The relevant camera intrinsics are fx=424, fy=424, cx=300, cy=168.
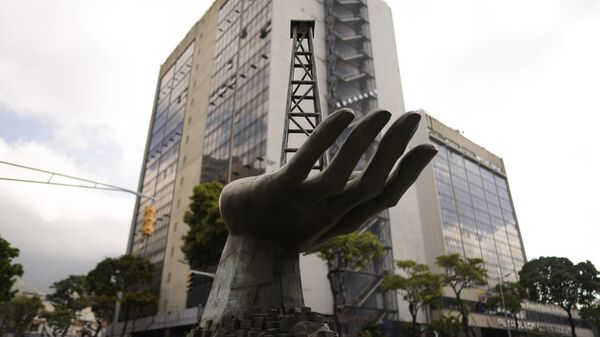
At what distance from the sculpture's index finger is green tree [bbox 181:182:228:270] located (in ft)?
70.0

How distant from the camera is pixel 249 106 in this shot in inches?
1714

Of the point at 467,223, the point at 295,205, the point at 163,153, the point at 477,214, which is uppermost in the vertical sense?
the point at 163,153

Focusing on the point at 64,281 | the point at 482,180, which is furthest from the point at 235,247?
the point at 482,180

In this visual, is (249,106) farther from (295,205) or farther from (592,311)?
(592,311)

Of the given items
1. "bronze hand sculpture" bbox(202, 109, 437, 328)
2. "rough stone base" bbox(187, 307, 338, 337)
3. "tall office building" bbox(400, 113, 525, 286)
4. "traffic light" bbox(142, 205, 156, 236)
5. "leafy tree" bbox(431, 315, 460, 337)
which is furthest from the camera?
"tall office building" bbox(400, 113, 525, 286)

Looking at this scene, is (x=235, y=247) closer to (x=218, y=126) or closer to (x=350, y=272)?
(x=350, y=272)

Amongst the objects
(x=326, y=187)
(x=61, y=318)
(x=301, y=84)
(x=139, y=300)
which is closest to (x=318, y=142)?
(x=326, y=187)

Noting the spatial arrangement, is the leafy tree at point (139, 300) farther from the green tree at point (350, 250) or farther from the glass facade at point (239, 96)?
the green tree at point (350, 250)

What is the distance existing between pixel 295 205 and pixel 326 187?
2.97 feet

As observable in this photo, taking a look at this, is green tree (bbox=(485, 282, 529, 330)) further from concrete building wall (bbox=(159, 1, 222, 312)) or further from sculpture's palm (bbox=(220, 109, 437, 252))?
sculpture's palm (bbox=(220, 109, 437, 252))

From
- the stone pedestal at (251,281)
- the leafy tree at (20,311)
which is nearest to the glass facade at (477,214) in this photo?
the stone pedestal at (251,281)

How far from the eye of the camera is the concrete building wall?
149ft

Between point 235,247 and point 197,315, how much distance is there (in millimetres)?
30695

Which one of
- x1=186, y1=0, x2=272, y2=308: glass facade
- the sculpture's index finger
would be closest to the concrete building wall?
x1=186, y1=0, x2=272, y2=308: glass facade
